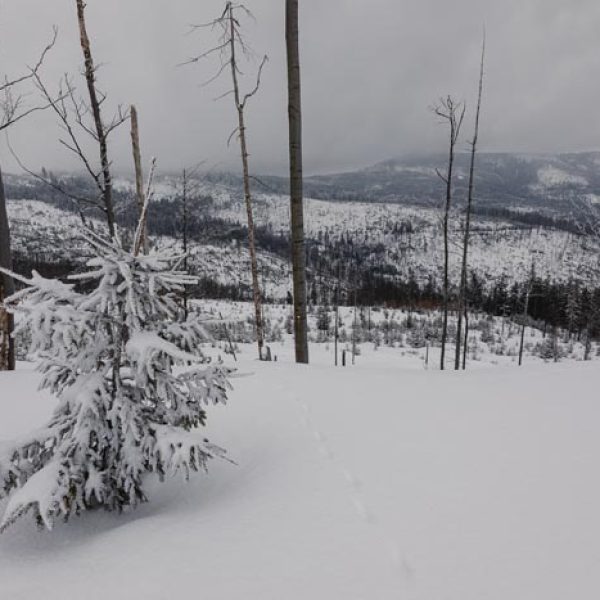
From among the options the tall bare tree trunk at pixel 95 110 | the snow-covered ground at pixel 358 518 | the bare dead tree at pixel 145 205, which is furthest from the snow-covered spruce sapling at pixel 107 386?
the tall bare tree trunk at pixel 95 110

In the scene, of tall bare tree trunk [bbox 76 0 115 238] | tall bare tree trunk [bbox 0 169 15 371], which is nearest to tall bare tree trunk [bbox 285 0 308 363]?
tall bare tree trunk [bbox 76 0 115 238]

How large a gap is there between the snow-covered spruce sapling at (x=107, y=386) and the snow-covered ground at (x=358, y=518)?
361 millimetres

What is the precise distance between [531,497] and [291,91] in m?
7.23

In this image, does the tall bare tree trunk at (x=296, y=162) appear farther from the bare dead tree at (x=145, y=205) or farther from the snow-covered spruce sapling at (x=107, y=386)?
the snow-covered spruce sapling at (x=107, y=386)

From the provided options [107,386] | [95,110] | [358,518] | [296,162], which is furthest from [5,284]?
[358,518]

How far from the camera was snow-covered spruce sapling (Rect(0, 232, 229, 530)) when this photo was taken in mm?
2571

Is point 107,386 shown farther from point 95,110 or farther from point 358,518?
point 95,110

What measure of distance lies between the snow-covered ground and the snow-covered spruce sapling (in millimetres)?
361

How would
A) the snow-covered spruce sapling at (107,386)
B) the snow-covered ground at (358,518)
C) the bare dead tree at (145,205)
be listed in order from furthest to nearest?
1. the bare dead tree at (145,205)
2. the snow-covered spruce sapling at (107,386)
3. the snow-covered ground at (358,518)

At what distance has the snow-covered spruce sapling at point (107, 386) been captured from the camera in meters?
2.57

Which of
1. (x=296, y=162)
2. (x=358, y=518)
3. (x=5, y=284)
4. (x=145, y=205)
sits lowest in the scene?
(x=358, y=518)

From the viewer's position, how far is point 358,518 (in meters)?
2.40

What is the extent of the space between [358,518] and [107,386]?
189cm

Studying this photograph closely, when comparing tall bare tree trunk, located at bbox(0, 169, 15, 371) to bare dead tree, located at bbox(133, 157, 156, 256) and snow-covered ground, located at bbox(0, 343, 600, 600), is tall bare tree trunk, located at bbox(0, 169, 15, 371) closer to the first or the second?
snow-covered ground, located at bbox(0, 343, 600, 600)
